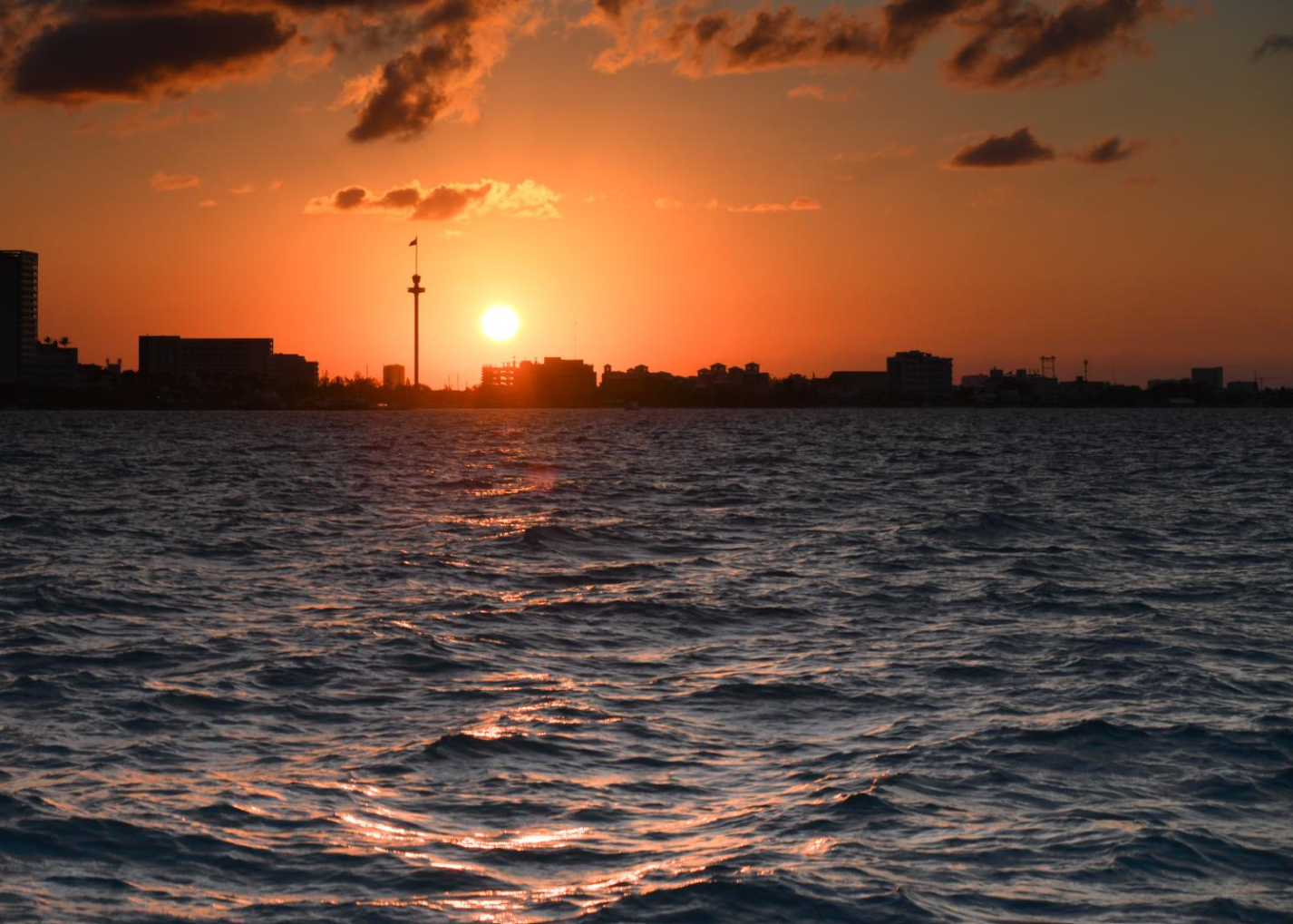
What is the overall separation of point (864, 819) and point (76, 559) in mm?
27458

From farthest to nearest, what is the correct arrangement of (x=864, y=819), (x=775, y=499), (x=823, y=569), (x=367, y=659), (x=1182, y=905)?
(x=775, y=499) → (x=823, y=569) → (x=367, y=659) → (x=864, y=819) → (x=1182, y=905)

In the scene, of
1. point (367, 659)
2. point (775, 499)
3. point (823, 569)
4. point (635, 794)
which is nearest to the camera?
point (635, 794)

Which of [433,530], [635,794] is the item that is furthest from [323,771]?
[433,530]

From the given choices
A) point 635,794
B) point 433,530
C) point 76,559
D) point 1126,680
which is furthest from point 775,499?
point 635,794

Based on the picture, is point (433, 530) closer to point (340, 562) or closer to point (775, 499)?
point (340, 562)

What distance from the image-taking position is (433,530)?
42562 millimetres

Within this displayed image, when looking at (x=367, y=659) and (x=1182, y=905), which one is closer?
(x=1182, y=905)

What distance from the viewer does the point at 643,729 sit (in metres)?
15.7

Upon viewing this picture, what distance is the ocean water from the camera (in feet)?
34.7

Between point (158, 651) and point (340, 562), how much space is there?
41.9 ft

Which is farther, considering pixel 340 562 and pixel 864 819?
pixel 340 562

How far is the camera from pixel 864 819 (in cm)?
1219

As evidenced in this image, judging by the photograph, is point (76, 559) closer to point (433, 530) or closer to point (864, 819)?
point (433, 530)

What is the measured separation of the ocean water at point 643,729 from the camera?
10.6 metres
